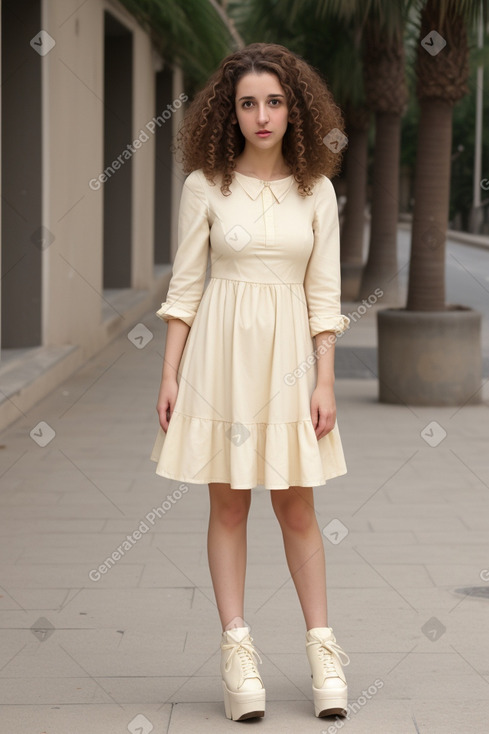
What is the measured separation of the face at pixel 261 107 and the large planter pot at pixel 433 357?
6.16m

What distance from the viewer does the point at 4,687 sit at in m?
3.93

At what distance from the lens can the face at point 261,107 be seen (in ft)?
12.0

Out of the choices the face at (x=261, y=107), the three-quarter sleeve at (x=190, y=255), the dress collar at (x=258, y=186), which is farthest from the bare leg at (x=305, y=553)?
the face at (x=261, y=107)

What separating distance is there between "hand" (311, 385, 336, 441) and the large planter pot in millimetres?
6060

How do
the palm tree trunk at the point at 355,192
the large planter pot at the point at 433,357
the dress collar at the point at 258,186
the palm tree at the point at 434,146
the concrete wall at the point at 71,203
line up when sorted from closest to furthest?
the dress collar at the point at 258,186
the large planter pot at the point at 433,357
the palm tree at the point at 434,146
the concrete wall at the point at 71,203
the palm tree trunk at the point at 355,192

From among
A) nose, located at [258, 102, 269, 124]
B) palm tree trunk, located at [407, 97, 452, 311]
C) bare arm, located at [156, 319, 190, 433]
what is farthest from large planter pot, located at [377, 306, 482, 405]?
nose, located at [258, 102, 269, 124]

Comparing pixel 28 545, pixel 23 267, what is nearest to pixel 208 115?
pixel 28 545

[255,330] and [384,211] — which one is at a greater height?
[384,211]

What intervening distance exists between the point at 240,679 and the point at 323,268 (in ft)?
3.95

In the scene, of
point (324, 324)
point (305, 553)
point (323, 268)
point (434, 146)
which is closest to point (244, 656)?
point (305, 553)

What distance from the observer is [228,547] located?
3811 millimetres

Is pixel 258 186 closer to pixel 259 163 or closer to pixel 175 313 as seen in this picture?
pixel 259 163

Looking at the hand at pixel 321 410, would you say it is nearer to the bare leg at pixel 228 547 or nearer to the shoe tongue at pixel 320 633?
the bare leg at pixel 228 547

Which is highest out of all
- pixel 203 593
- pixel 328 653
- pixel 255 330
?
pixel 255 330
